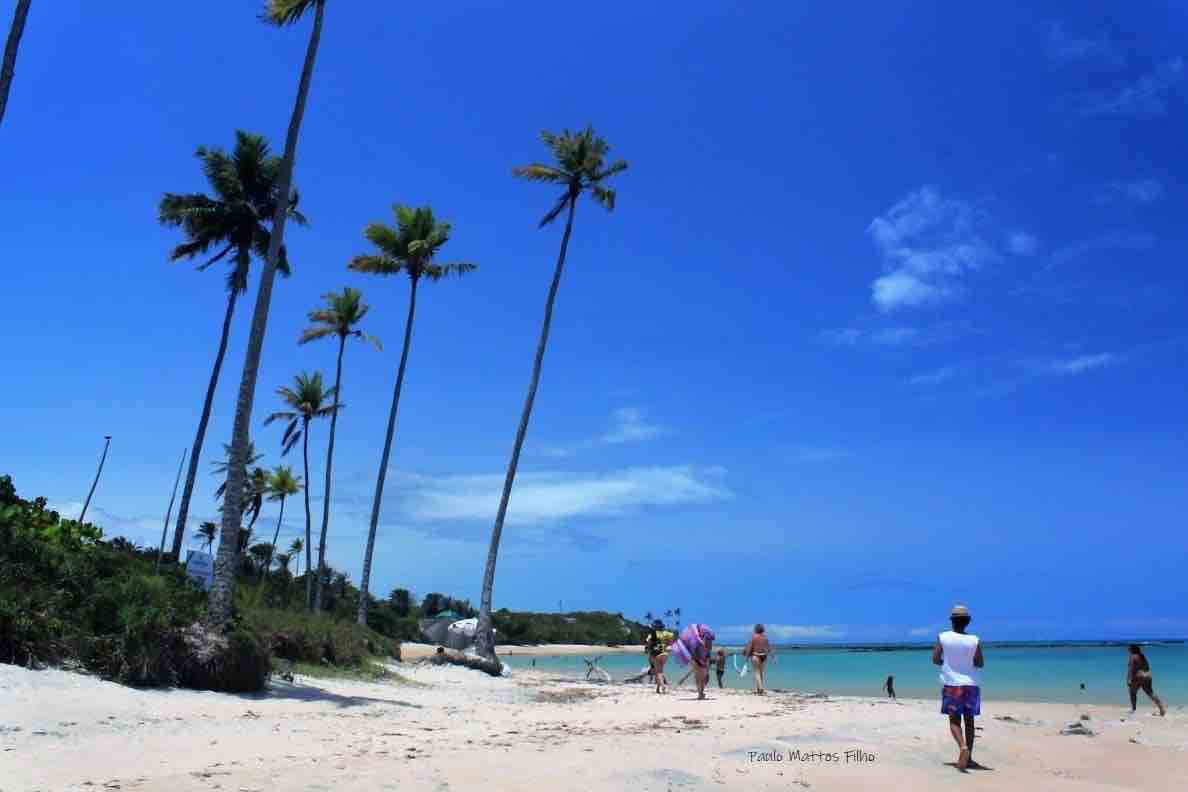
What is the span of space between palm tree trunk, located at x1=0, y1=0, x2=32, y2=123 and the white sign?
8.55 m

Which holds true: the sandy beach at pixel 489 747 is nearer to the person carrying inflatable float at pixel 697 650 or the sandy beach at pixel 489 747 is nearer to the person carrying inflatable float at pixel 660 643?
the person carrying inflatable float at pixel 697 650

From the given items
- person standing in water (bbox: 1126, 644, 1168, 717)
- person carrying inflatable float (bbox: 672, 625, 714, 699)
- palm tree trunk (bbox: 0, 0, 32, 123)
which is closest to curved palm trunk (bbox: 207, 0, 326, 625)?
palm tree trunk (bbox: 0, 0, 32, 123)

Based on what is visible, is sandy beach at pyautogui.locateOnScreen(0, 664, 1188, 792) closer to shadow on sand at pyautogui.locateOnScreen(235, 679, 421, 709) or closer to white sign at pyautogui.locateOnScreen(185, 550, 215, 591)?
shadow on sand at pyautogui.locateOnScreen(235, 679, 421, 709)

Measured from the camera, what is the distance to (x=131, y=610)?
35.2ft

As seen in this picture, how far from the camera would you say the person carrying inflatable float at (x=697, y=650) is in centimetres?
1553

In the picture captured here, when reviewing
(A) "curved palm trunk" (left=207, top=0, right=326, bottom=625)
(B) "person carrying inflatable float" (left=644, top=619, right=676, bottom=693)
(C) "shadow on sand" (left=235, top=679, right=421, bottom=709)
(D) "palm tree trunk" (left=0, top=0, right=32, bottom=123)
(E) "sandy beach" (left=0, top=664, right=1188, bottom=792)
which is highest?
(D) "palm tree trunk" (left=0, top=0, right=32, bottom=123)

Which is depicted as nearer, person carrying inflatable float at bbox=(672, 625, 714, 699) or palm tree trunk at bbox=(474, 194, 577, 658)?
person carrying inflatable float at bbox=(672, 625, 714, 699)

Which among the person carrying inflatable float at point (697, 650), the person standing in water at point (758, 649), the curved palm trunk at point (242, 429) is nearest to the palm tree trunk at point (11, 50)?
the curved palm trunk at point (242, 429)

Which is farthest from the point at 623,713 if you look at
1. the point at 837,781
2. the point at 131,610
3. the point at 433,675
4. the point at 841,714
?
the point at 433,675

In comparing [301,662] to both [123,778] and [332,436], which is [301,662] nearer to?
[123,778]

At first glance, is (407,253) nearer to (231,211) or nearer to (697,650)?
(231,211)


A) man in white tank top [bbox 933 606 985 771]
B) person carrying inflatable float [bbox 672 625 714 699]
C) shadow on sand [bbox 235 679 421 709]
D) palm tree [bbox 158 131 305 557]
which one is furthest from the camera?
palm tree [bbox 158 131 305 557]

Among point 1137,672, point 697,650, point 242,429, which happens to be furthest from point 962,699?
point 1137,672

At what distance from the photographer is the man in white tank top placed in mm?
8344
